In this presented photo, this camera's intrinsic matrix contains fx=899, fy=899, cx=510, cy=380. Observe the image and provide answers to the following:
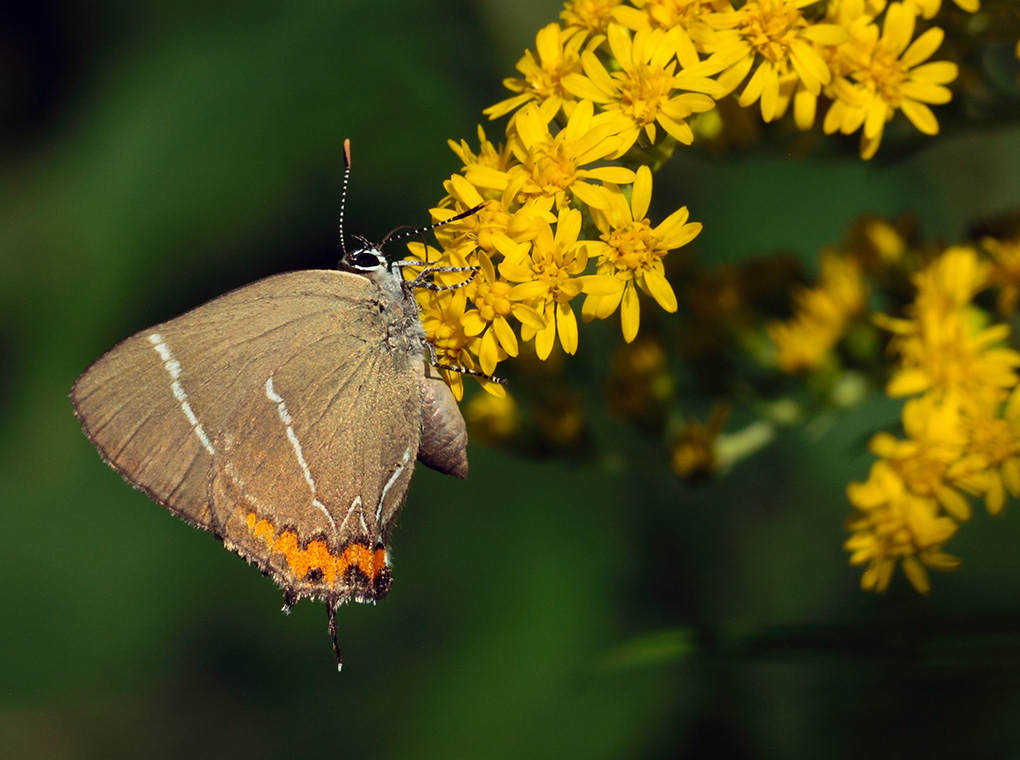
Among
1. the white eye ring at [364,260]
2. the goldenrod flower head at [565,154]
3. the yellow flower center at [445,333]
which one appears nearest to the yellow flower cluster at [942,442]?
the goldenrod flower head at [565,154]

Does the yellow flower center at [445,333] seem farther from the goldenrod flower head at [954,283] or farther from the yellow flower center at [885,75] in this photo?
the goldenrod flower head at [954,283]

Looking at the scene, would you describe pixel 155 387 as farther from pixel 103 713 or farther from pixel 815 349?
pixel 103 713

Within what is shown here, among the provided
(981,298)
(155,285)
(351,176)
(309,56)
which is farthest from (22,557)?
(981,298)

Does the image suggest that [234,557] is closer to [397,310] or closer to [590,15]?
[397,310]

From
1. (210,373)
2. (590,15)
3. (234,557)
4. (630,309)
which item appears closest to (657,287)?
(630,309)

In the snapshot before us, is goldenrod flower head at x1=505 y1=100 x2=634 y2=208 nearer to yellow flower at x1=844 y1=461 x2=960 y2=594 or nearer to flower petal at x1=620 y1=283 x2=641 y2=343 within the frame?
flower petal at x1=620 y1=283 x2=641 y2=343

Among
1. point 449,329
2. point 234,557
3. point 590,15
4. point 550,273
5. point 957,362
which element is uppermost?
point 590,15

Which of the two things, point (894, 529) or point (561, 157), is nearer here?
point (561, 157)

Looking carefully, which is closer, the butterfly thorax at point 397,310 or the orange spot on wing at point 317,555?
the orange spot on wing at point 317,555
